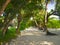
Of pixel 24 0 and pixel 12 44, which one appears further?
A: pixel 12 44

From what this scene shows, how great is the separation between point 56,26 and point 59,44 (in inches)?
753

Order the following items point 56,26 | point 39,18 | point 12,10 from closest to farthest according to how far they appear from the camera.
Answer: point 12,10 → point 39,18 → point 56,26

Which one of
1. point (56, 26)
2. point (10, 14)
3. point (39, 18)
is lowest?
point (56, 26)

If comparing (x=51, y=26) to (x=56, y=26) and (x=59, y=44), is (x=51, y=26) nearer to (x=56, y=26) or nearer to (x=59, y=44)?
(x=56, y=26)

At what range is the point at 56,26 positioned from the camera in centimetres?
3178

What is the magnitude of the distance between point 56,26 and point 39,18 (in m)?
5.74

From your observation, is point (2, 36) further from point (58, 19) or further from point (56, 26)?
point (58, 19)

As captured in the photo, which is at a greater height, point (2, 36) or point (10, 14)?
point (10, 14)

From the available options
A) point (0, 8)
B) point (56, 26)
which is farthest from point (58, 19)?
point (0, 8)

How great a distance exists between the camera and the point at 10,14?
8.26m

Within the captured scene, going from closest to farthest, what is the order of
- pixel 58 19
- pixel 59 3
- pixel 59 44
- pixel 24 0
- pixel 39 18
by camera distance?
pixel 24 0 < pixel 59 44 < pixel 59 3 < pixel 39 18 < pixel 58 19

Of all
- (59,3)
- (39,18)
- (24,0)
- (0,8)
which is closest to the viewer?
(0,8)

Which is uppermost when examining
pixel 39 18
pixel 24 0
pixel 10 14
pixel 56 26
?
pixel 24 0

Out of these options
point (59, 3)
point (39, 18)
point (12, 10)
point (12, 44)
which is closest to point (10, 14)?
point (12, 10)
